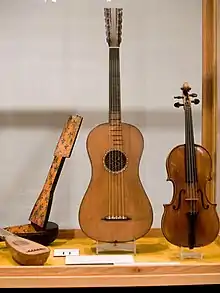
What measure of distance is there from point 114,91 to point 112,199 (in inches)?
16.2

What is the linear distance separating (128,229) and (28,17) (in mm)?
1026

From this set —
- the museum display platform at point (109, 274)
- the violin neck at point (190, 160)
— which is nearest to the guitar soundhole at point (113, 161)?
the violin neck at point (190, 160)

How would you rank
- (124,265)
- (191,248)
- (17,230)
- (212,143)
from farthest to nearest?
(212,143) → (17,230) → (191,248) → (124,265)

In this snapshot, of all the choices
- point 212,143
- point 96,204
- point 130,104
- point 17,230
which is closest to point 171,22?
point 130,104

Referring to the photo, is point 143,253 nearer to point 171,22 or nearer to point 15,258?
Result: point 15,258

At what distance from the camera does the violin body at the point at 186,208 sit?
74.9 inches

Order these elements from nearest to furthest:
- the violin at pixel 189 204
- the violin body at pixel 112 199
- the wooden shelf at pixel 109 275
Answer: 1. the wooden shelf at pixel 109 275
2. the violin at pixel 189 204
3. the violin body at pixel 112 199

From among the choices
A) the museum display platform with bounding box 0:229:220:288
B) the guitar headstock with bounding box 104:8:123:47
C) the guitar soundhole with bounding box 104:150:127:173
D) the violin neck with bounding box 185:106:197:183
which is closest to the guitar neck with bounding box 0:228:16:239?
the museum display platform with bounding box 0:229:220:288

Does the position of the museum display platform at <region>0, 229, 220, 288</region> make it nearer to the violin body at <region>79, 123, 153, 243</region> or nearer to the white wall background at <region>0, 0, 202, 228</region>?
the violin body at <region>79, 123, 153, 243</region>

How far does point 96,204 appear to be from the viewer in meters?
2.02

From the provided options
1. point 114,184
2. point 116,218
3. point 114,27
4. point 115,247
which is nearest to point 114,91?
point 114,27

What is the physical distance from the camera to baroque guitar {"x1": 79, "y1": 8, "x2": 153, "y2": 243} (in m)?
2.02

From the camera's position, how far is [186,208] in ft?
6.23

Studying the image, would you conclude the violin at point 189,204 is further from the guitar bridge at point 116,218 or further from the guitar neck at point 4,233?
the guitar neck at point 4,233
